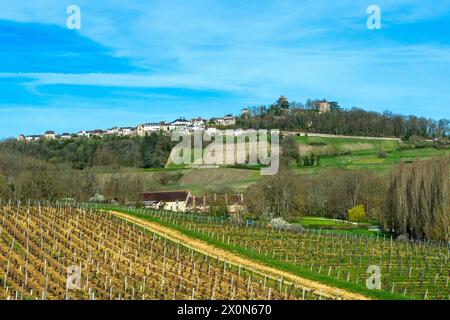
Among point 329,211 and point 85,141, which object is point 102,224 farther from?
point 85,141

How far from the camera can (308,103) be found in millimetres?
197500

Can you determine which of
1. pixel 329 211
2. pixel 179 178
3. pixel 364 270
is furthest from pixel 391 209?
pixel 179 178

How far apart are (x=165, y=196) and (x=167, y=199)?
1284mm

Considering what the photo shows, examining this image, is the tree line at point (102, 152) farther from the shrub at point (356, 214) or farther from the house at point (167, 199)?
the shrub at point (356, 214)

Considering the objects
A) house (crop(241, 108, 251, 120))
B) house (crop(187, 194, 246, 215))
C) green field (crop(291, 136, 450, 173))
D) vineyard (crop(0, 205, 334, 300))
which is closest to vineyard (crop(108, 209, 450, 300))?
vineyard (crop(0, 205, 334, 300))

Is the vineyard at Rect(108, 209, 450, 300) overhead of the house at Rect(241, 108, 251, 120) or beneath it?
beneath

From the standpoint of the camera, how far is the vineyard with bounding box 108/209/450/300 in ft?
104

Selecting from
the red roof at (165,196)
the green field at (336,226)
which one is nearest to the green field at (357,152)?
the red roof at (165,196)

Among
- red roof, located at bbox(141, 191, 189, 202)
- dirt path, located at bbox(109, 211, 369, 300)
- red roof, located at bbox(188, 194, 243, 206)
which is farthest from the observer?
red roof, located at bbox(141, 191, 189, 202)

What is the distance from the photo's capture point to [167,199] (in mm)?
84000

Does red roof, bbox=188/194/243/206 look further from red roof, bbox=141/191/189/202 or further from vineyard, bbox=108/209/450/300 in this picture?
vineyard, bbox=108/209/450/300

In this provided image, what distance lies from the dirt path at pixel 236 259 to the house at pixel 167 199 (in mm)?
30072

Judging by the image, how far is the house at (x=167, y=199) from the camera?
8131 centimetres

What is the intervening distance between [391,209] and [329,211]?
19.9 m
